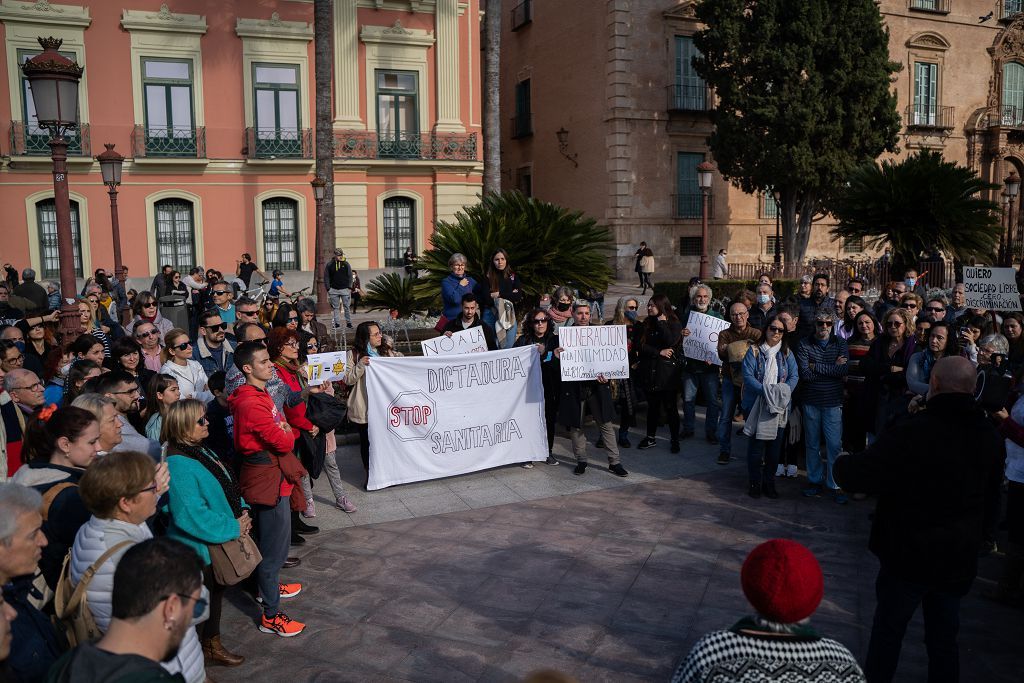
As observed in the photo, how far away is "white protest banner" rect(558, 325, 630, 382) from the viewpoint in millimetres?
8828

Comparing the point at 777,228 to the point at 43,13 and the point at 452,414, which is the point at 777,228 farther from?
the point at 452,414

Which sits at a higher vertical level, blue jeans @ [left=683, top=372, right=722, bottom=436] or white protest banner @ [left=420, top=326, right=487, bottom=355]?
white protest banner @ [left=420, top=326, right=487, bottom=355]

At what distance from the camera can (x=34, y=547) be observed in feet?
10.7

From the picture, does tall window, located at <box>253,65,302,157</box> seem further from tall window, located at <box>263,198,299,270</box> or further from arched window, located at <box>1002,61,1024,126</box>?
arched window, located at <box>1002,61,1024,126</box>

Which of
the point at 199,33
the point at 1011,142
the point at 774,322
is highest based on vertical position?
the point at 199,33

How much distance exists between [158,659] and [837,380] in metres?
6.86

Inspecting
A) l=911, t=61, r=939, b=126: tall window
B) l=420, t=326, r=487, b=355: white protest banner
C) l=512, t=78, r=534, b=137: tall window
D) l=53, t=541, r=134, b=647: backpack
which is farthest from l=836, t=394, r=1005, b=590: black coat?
l=911, t=61, r=939, b=126: tall window

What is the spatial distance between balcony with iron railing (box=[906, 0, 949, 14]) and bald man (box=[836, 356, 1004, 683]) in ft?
109

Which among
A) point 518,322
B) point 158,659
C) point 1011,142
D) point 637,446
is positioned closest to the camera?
point 158,659

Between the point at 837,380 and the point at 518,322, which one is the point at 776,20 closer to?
the point at 518,322

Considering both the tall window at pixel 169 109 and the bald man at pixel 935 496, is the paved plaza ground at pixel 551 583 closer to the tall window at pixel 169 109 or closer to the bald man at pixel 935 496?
the bald man at pixel 935 496

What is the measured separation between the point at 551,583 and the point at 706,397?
471 cm

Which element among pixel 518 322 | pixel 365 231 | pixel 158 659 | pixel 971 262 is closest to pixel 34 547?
pixel 158 659

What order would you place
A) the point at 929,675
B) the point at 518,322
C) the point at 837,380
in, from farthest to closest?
the point at 518,322 → the point at 837,380 → the point at 929,675
